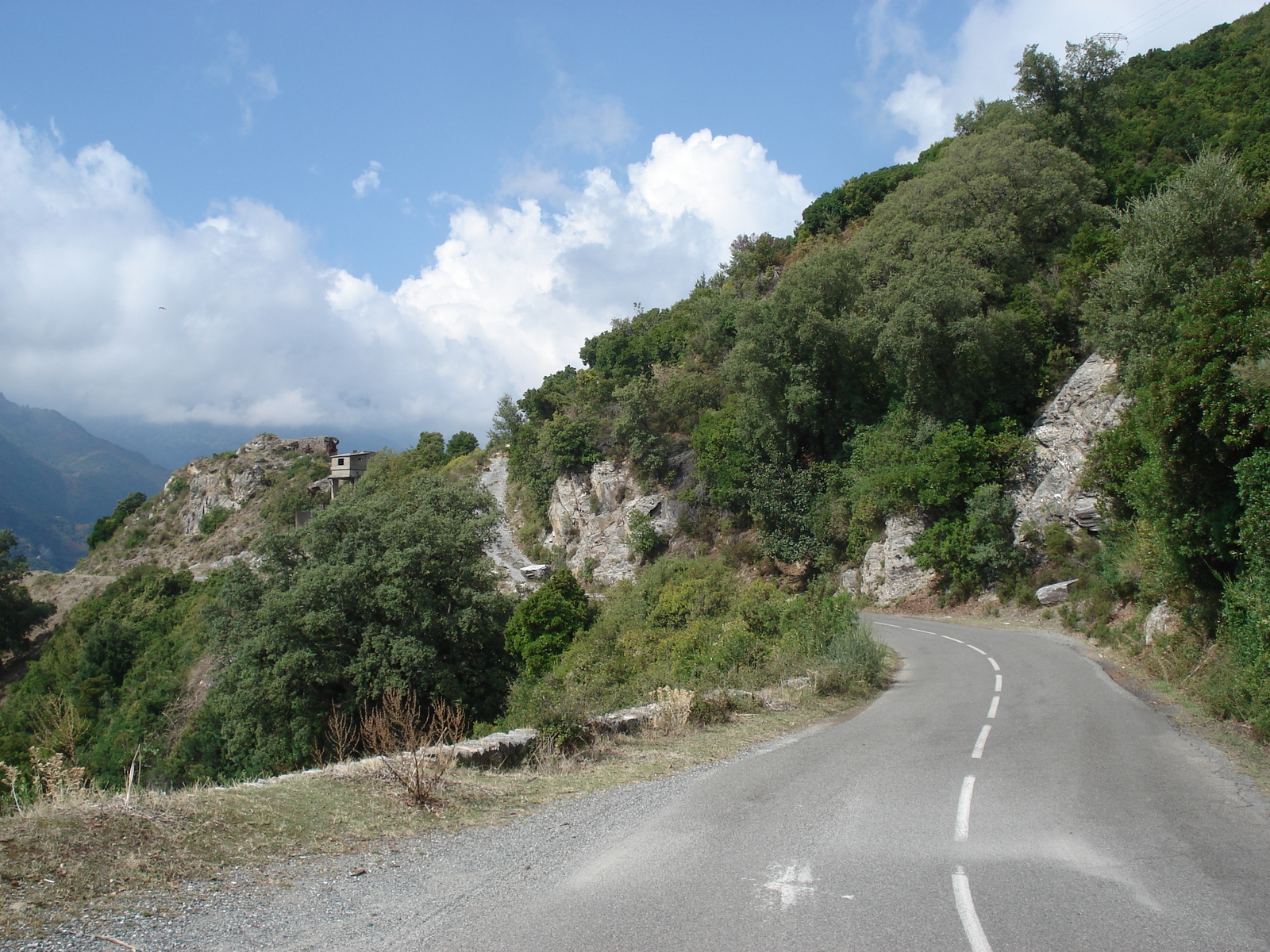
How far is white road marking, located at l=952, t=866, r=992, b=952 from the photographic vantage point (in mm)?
4054

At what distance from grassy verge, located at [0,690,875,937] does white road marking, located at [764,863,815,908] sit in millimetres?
2876

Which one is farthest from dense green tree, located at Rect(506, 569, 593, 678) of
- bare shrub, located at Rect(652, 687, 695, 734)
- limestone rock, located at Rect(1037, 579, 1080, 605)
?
limestone rock, located at Rect(1037, 579, 1080, 605)

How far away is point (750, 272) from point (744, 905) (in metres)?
58.4

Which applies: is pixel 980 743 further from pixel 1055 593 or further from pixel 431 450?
pixel 431 450

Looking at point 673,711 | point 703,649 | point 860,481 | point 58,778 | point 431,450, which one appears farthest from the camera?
point 431,450

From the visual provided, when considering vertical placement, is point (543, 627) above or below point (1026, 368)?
below

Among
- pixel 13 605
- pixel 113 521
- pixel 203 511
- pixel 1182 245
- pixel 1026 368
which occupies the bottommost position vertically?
pixel 13 605

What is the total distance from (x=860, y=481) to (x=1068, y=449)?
9.80 metres

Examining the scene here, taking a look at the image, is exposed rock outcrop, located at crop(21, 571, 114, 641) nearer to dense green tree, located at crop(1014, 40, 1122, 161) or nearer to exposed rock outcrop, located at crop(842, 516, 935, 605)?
exposed rock outcrop, located at crop(842, 516, 935, 605)

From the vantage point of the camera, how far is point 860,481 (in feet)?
120

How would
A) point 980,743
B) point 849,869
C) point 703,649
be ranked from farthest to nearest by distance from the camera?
point 703,649
point 980,743
point 849,869

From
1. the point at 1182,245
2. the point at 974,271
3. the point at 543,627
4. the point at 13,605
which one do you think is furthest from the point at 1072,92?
the point at 13,605

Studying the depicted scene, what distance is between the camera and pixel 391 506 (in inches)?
1157

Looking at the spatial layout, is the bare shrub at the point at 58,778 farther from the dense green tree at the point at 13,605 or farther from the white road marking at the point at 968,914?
the dense green tree at the point at 13,605
